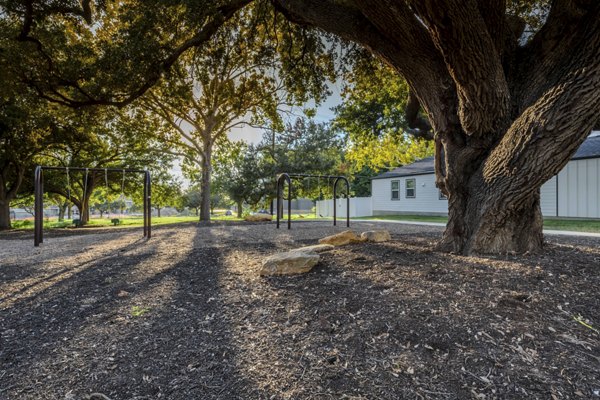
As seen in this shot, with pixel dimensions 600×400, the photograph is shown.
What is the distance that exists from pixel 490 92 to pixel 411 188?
14879 millimetres

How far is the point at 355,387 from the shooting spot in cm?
154

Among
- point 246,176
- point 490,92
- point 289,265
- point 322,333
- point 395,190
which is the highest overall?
point 246,176

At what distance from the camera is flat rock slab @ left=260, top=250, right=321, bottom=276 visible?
10.3 feet

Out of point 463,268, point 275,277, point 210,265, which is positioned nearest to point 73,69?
point 210,265

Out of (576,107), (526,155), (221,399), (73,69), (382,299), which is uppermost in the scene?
(73,69)

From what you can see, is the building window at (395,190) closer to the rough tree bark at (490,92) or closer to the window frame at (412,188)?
the window frame at (412,188)

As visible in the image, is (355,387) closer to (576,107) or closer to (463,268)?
(463,268)

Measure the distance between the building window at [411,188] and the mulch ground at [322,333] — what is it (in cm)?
1422

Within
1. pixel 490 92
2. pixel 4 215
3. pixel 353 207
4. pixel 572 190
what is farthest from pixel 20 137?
pixel 572 190

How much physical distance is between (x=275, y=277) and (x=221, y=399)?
1628mm

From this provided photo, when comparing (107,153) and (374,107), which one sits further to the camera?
(107,153)

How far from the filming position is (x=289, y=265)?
3170mm

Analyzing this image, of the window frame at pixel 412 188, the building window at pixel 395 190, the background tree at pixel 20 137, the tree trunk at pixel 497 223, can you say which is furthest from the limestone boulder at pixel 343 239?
the building window at pixel 395 190

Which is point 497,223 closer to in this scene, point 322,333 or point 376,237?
point 376,237
